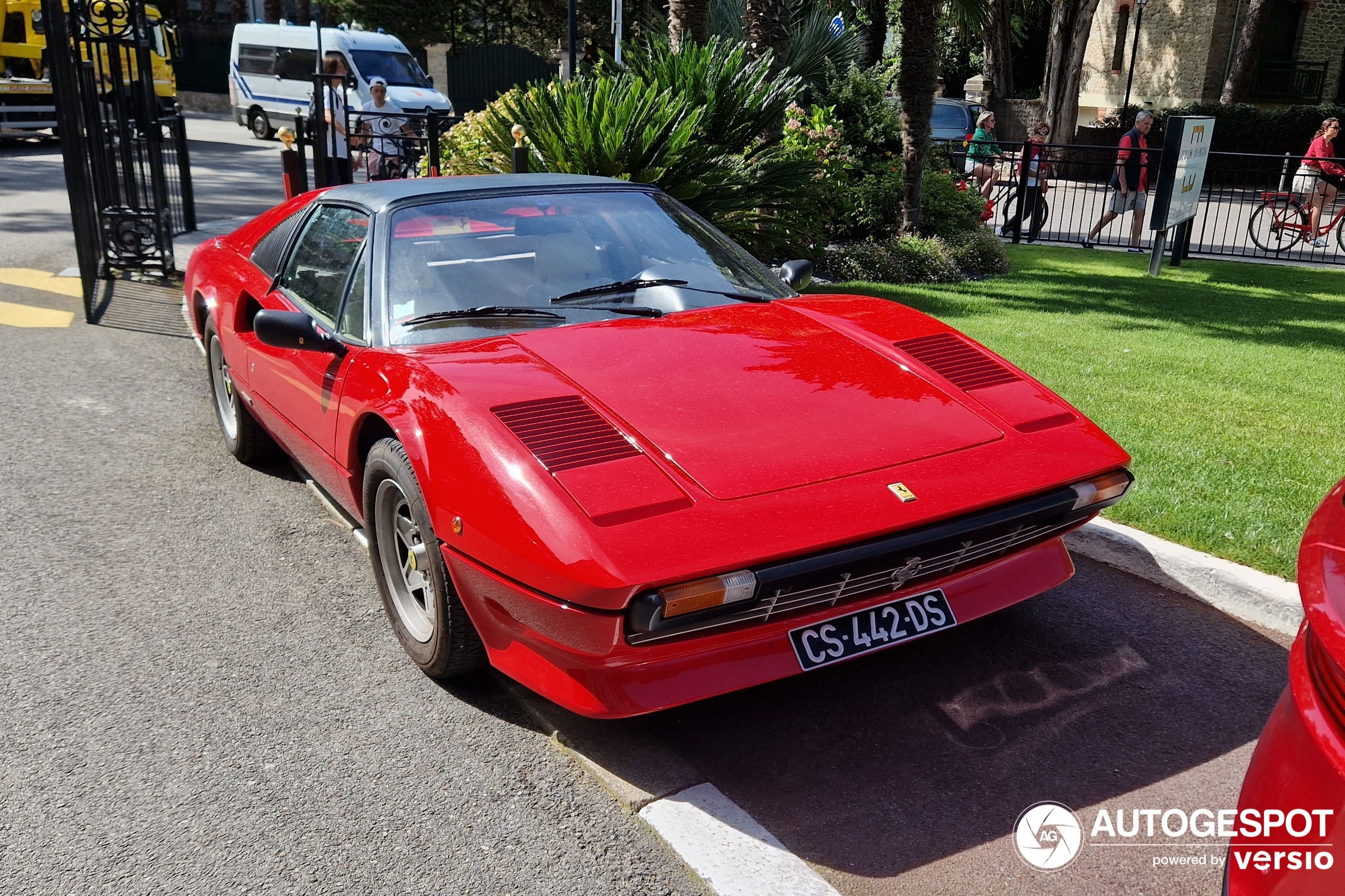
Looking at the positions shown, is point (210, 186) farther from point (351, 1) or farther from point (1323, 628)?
point (351, 1)

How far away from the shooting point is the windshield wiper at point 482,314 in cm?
370

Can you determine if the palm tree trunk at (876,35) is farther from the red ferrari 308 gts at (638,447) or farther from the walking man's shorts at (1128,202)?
the red ferrari 308 gts at (638,447)

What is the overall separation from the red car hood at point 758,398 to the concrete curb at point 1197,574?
132cm

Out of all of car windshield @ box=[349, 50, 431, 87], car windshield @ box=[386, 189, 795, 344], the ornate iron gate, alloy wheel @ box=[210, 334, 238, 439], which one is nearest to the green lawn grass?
car windshield @ box=[386, 189, 795, 344]

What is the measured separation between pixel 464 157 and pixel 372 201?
6568 millimetres

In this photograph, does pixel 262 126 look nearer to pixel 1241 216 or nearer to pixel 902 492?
pixel 1241 216

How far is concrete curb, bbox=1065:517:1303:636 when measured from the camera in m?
3.78

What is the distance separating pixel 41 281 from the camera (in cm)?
972

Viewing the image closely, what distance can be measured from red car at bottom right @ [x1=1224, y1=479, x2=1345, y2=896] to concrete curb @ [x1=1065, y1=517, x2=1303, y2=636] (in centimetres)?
211

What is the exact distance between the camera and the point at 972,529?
9.68ft

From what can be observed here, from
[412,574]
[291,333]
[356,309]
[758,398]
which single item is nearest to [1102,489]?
[758,398]

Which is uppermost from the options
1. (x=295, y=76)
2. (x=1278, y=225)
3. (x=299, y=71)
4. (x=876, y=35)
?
(x=876, y=35)

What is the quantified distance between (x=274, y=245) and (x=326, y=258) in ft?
2.42

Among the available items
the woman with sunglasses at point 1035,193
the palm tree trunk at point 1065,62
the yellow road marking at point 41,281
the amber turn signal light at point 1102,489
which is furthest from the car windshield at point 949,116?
the amber turn signal light at point 1102,489
